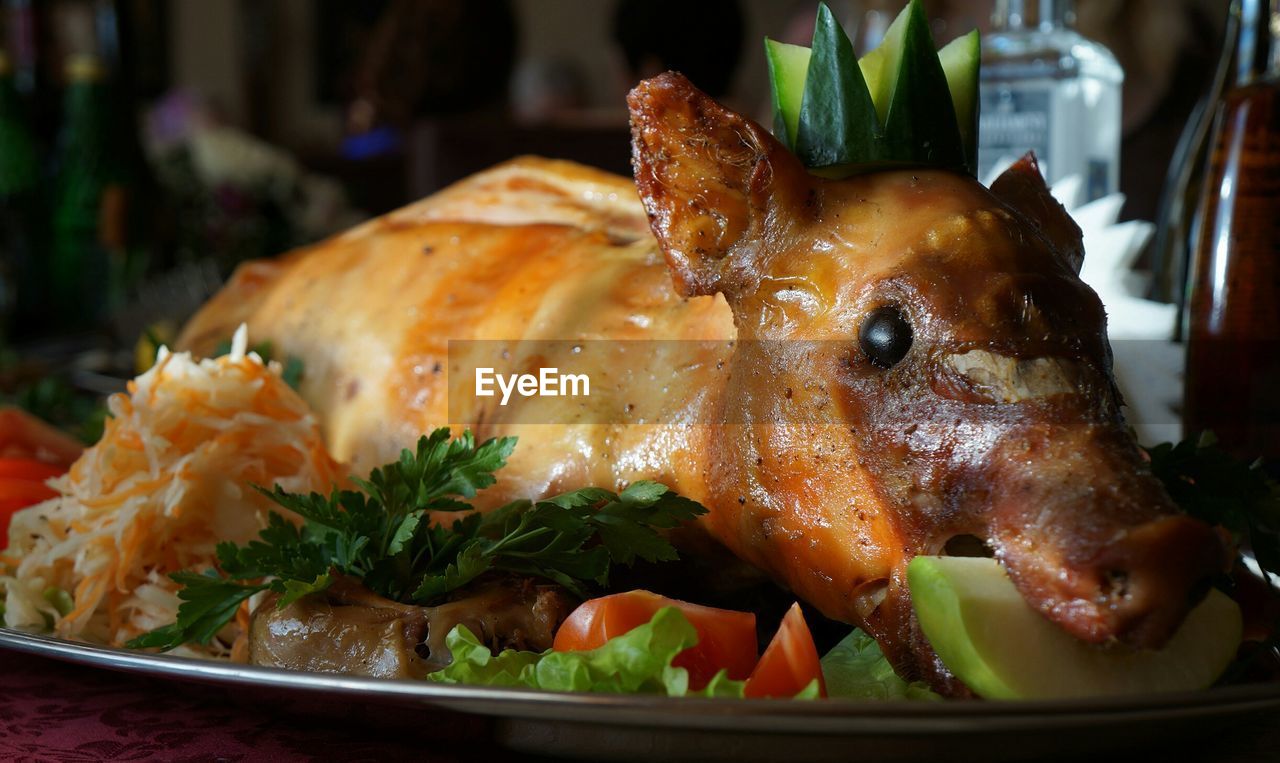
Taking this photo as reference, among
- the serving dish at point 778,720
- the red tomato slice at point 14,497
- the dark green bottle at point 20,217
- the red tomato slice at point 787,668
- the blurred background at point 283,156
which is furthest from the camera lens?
the dark green bottle at point 20,217

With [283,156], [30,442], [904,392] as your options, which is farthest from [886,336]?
[283,156]

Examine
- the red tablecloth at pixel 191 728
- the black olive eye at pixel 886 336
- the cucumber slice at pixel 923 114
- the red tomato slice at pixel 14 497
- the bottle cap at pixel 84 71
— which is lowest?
the red tablecloth at pixel 191 728

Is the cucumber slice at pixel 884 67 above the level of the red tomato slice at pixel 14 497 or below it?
above

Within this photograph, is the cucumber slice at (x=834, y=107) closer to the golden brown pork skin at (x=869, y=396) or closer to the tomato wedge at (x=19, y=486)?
the golden brown pork skin at (x=869, y=396)

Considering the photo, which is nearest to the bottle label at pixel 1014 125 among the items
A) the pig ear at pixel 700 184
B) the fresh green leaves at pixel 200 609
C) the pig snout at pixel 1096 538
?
the pig ear at pixel 700 184

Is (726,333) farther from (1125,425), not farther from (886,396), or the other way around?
(1125,425)

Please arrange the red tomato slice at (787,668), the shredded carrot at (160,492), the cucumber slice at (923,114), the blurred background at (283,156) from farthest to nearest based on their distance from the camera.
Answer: the blurred background at (283,156)
the shredded carrot at (160,492)
the cucumber slice at (923,114)
the red tomato slice at (787,668)
